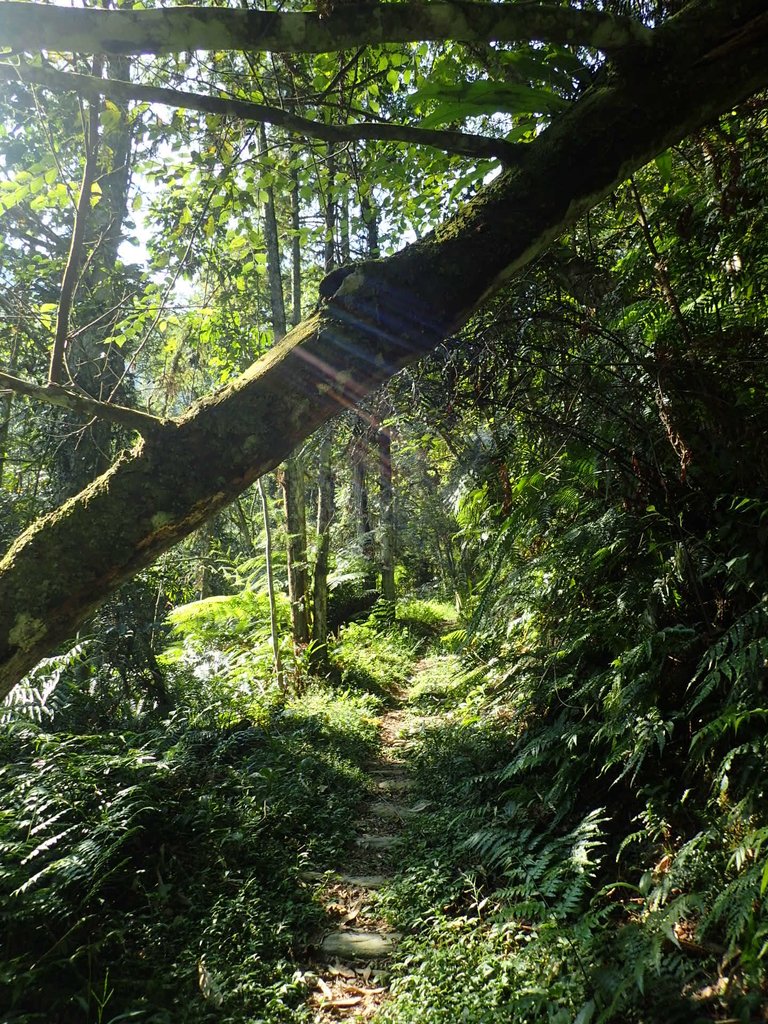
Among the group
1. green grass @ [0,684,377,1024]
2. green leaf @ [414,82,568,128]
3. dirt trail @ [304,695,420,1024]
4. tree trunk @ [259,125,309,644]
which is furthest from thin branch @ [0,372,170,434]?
tree trunk @ [259,125,309,644]

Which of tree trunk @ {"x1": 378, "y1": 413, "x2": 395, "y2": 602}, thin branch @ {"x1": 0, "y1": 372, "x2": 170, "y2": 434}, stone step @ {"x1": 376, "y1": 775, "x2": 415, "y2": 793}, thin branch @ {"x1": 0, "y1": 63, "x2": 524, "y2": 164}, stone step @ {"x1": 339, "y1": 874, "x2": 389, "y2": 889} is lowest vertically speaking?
stone step @ {"x1": 376, "y1": 775, "x2": 415, "y2": 793}

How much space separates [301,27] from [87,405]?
138 cm

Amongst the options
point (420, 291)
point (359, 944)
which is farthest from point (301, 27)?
point (359, 944)

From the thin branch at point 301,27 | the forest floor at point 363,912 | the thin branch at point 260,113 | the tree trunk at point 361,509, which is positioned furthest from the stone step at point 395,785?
the tree trunk at point 361,509

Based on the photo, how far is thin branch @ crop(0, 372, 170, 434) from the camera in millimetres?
1861

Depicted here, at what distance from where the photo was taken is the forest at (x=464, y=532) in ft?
6.36

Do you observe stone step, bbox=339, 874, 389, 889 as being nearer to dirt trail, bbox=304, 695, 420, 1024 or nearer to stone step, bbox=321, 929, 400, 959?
dirt trail, bbox=304, 695, 420, 1024

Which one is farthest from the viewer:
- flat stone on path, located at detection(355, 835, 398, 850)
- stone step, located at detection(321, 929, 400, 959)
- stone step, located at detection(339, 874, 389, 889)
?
flat stone on path, located at detection(355, 835, 398, 850)

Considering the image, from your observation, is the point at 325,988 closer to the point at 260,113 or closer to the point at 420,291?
the point at 420,291

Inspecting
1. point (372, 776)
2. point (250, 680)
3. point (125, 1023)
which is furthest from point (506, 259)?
point (250, 680)

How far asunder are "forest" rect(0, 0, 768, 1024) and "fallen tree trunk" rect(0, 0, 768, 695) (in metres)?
0.01

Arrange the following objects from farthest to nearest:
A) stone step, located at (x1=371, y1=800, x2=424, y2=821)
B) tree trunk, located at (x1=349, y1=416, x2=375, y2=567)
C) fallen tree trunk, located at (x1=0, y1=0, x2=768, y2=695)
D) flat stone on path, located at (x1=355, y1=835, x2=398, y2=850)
A: 1. tree trunk, located at (x1=349, y1=416, x2=375, y2=567)
2. stone step, located at (x1=371, y1=800, x2=424, y2=821)
3. flat stone on path, located at (x1=355, y1=835, x2=398, y2=850)
4. fallen tree trunk, located at (x1=0, y1=0, x2=768, y2=695)

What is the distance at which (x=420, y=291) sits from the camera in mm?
2004

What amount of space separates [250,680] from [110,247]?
21.5 feet
